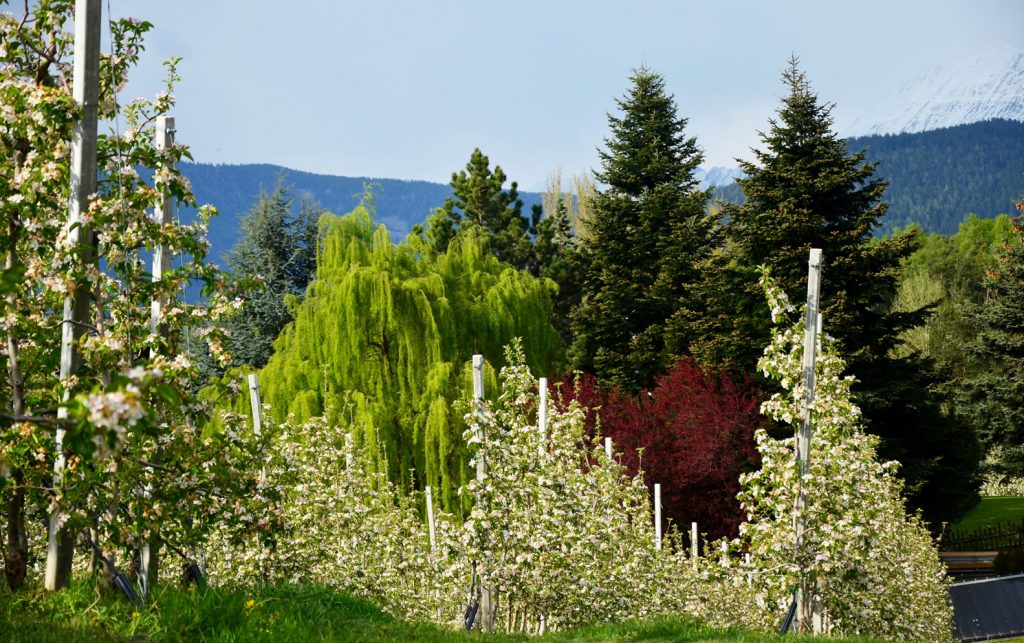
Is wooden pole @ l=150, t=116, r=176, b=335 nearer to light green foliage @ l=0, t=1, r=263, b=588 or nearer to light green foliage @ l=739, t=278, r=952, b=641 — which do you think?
light green foliage @ l=0, t=1, r=263, b=588

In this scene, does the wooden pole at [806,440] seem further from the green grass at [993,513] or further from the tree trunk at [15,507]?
the green grass at [993,513]

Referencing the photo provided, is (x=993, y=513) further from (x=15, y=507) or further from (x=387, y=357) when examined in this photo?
(x=15, y=507)

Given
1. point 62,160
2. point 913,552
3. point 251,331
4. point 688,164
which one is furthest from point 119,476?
point 688,164

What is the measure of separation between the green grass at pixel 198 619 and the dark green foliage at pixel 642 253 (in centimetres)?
2045

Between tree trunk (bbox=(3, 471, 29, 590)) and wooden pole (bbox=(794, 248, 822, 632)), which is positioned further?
wooden pole (bbox=(794, 248, 822, 632))

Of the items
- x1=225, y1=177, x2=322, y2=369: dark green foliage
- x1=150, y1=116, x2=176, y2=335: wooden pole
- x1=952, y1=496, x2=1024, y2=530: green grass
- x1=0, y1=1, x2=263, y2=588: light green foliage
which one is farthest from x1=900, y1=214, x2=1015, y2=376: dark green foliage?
x1=0, y1=1, x2=263, y2=588: light green foliage

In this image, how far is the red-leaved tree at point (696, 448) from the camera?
2005cm

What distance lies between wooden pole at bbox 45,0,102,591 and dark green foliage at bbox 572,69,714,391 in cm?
2175

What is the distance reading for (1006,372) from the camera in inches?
1441

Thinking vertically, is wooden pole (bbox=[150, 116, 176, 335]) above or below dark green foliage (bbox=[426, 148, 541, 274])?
below

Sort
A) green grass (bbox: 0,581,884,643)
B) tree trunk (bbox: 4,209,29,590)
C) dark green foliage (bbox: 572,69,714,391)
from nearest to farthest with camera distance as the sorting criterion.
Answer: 1. green grass (bbox: 0,581,884,643)
2. tree trunk (bbox: 4,209,29,590)
3. dark green foliage (bbox: 572,69,714,391)

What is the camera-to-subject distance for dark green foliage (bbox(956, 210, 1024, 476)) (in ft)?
113

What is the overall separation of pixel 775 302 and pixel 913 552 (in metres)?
5.88

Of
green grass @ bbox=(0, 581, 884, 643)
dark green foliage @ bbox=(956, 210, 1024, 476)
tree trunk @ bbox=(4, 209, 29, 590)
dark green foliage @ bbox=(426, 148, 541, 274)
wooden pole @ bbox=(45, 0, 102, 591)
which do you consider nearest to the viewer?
green grass @ bbox=(0, 581, 884, 643)
